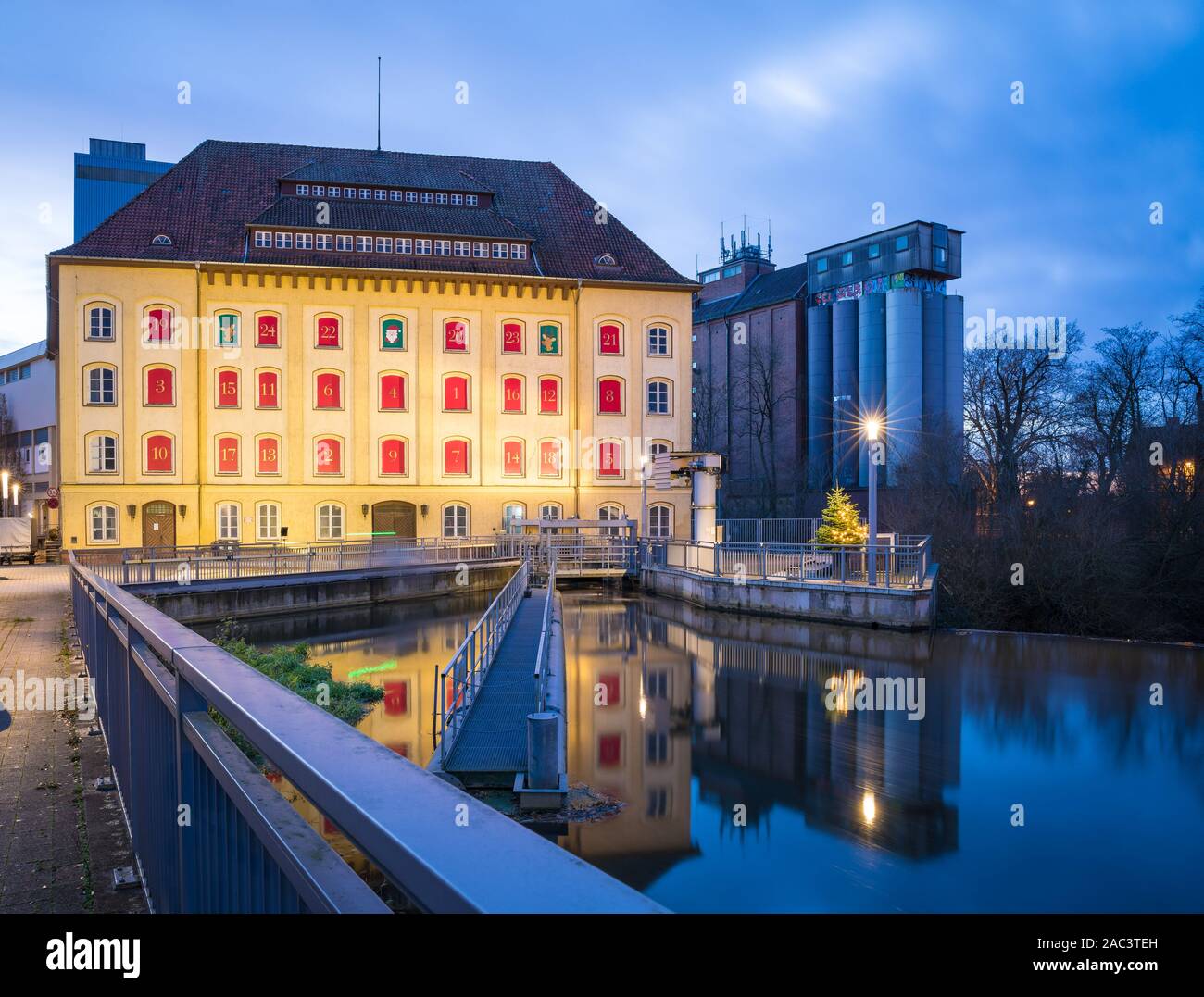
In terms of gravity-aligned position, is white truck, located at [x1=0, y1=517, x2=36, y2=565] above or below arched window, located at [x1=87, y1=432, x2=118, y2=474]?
below

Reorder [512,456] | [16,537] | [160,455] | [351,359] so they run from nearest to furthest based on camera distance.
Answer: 1. [160,455]
2. [351,359]
3. [16,537]
4. [512,456]

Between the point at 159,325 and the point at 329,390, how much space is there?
24.9 feet

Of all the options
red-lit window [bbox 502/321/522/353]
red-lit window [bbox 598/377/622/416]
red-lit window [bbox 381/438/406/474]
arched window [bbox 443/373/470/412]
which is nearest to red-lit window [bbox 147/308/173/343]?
red-lit window [bbox 381/438/406/474]

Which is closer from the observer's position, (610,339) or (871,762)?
(871,762)

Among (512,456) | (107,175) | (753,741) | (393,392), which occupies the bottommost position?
(753,741)

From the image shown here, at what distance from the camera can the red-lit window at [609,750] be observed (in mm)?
13711

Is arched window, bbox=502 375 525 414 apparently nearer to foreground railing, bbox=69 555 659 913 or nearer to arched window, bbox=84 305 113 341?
arched window, bbox=84 305 113 341

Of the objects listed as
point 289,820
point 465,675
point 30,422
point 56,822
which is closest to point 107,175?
point 30,422

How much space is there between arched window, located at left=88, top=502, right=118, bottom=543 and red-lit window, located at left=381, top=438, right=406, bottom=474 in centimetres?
1145

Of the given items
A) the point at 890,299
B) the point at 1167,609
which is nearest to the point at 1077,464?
the point at 1167,609

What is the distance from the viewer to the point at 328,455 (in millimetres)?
43688

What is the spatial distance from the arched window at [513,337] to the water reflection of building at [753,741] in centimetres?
2259

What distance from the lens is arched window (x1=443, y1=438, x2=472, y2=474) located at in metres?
44.9

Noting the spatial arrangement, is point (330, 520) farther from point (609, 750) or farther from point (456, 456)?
point (609, 750)
